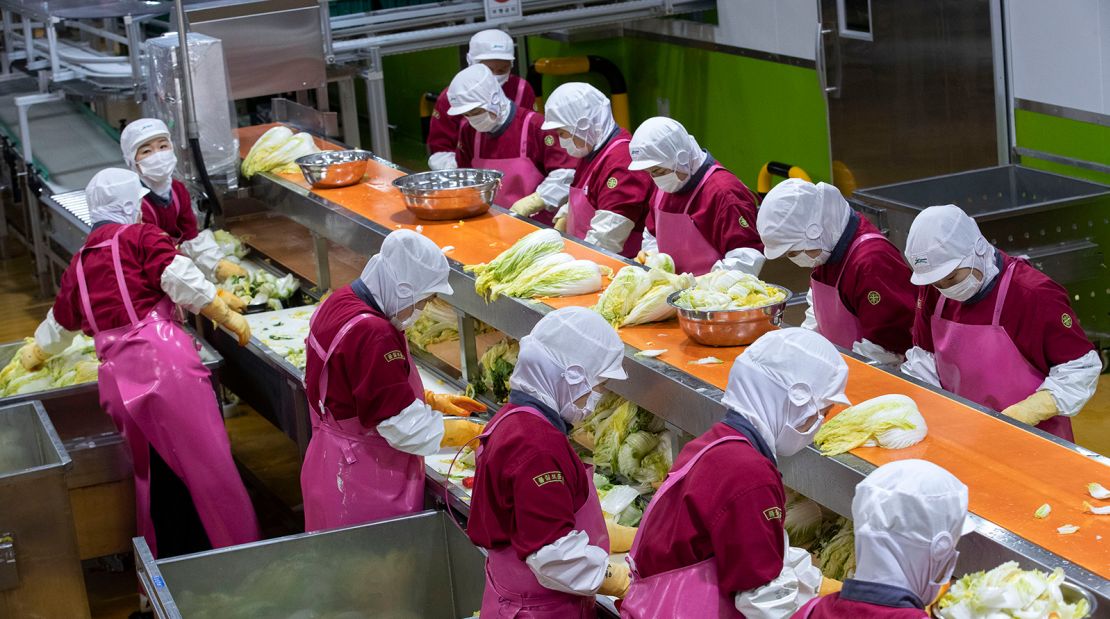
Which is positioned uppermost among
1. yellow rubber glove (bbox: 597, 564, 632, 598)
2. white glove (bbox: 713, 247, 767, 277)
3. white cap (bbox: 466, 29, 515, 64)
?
white cap (bbox: 466, 29, 515, 64)

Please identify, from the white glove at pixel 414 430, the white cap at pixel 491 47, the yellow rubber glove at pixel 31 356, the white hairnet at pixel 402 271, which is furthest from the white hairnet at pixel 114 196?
the white cap at pixel 491 47

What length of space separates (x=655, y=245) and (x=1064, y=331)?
2282 millimetres

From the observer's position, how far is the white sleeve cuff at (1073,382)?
172 inches

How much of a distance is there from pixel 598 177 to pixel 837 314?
2.07 metres

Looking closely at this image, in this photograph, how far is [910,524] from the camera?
2.59 meters

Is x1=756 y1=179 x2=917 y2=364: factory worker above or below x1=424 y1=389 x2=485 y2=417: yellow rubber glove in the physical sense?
above

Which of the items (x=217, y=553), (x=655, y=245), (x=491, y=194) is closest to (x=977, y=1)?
(x=655, y=245)

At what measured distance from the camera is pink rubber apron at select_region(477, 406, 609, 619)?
3604mm

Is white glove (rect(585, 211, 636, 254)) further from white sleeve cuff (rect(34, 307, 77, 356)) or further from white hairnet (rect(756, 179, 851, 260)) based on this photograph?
white sleeve cuff (rect(34, 307, 77, 356))

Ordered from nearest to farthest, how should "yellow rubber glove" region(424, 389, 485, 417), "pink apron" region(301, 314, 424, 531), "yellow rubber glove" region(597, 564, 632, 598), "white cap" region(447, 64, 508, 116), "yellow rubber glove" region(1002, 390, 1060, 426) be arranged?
"yellow rubber glove" region(597, 564, 632, 598), "yellow rubber glove" region(1002, 390, 1060, 426), "pink apron" region(301, 314, 424, 531), "yellow rubber glove" region(424, 389, 485, 417), "white cap" region(447, 64, 508, 116)

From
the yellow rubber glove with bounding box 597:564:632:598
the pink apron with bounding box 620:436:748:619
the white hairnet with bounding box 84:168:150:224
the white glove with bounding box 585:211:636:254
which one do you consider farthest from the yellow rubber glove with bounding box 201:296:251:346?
the pink apron with bounding box 620:436:748:619

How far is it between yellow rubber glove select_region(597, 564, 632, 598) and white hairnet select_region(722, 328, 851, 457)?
0.72 m

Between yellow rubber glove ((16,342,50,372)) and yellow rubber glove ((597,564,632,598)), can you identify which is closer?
yellow rubber glove ((597,564,632,598))

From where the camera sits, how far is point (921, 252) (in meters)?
4.44
